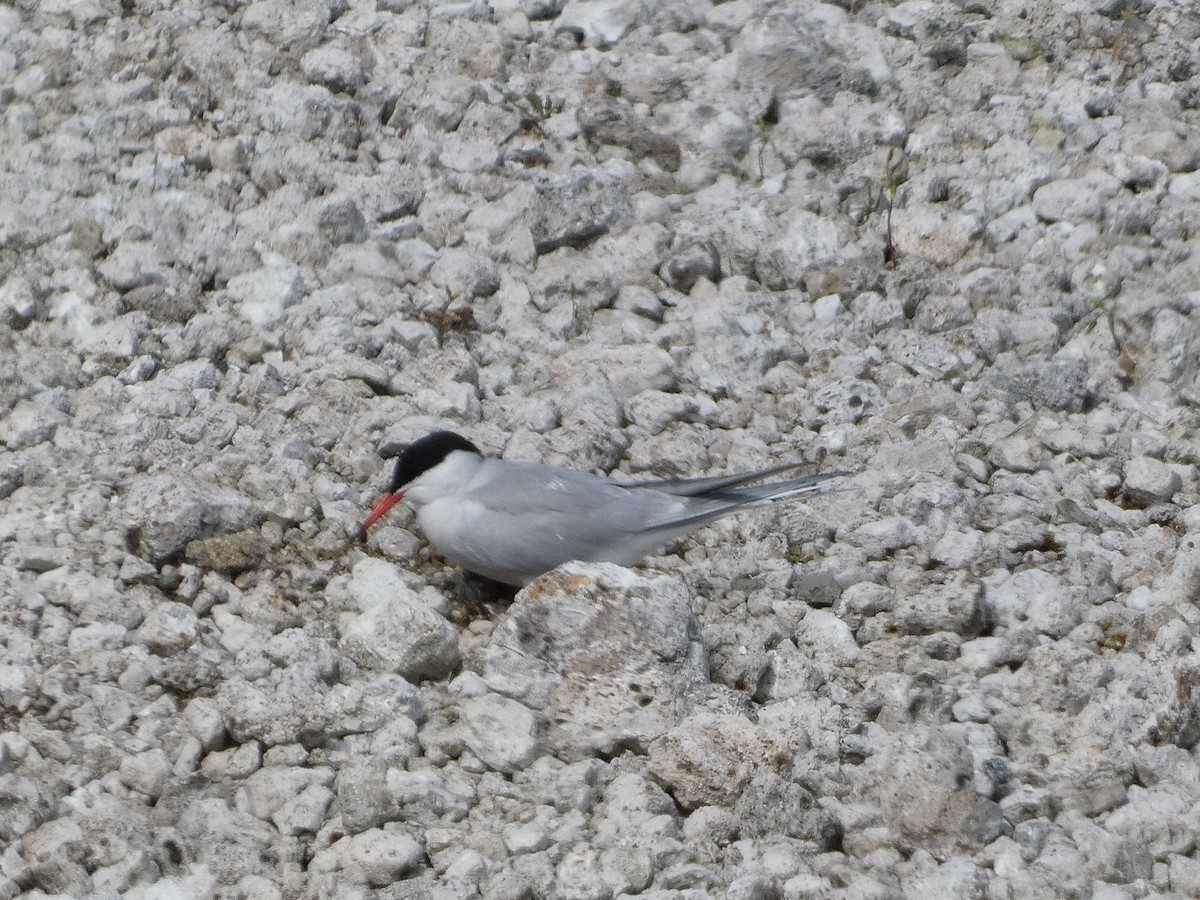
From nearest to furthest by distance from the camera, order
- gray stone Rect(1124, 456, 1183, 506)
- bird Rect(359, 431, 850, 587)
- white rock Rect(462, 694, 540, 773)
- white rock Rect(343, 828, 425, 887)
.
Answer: white rock Rect(343, 828, 425, 887) < white rock Rect(462, 694, 540, 773) < bird Rect(359, 431, 850, 587) < gray stone Rect(1124, 456, 1183, 506)

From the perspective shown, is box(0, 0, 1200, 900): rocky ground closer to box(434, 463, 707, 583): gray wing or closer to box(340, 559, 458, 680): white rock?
box(340, 559, 458, 680): white rock

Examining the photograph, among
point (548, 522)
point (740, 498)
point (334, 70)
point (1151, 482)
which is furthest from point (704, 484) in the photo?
point (334, 70)

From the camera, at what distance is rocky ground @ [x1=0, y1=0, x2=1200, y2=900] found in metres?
3.43

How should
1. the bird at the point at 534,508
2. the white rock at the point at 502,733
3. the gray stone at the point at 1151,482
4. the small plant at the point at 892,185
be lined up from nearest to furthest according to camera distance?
the white rock at the point at 502,733, the bird at the point at 534,508, the gray stone at the point at 1151,482, the small plant at the point at 892,185

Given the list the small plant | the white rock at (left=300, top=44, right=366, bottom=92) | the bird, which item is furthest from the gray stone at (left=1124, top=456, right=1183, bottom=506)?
the white rock at (left=300, top=44, right=366, bottom=92)

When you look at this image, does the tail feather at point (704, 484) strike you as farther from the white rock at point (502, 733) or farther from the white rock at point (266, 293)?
the white rock at point (266, 293)

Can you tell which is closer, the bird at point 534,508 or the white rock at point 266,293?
the bird at point 534,508

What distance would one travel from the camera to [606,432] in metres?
4.81

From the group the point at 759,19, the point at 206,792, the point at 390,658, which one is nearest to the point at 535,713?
the point at 390,658

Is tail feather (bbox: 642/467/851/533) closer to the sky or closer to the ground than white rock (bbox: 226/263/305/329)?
closer to the ground

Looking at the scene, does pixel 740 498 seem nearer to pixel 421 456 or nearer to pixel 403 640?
pixel 421 456

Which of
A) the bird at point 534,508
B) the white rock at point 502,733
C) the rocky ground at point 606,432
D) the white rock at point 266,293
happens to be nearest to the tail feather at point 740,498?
the bird at point 534,508

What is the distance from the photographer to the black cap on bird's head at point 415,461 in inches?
170

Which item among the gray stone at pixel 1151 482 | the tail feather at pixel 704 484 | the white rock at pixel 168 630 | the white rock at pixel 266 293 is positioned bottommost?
the gray stone at pixel 1151 482
